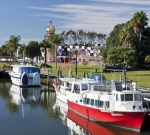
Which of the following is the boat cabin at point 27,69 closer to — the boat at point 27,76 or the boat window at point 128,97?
the boat at point 27,76

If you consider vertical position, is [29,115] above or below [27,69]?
below

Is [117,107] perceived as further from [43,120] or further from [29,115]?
[29,115]

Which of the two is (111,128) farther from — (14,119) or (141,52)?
(141,52)

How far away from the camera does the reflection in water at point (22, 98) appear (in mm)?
51769

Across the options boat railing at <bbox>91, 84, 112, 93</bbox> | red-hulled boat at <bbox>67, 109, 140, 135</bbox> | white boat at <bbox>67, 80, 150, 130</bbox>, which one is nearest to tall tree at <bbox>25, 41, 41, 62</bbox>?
red-hulled boat at <bbox>67, 109, 140, 135</bbox>

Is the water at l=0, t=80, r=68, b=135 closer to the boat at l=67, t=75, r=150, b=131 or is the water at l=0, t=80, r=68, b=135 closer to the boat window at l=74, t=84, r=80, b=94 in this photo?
A: the boat at l=67, t=75, r=150, b=131

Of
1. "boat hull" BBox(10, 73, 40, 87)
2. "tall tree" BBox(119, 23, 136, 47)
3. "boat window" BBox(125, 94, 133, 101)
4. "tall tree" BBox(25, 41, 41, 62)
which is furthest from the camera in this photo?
"tall tree" BBox(25, 41, 41, 62)

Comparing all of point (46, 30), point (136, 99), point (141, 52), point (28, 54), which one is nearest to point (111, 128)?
point (136, 99)

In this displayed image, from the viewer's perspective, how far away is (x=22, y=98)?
62.2 metres

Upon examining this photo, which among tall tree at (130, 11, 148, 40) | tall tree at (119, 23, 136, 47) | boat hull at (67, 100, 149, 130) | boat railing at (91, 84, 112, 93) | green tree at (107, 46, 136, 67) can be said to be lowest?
boat hull at (67, 100, 149, 130)

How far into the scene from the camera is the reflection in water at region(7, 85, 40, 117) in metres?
51.8

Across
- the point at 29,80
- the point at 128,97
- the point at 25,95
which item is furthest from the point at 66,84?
the point at 29,80

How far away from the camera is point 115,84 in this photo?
42156 mm

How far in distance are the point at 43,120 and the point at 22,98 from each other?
20135mm
